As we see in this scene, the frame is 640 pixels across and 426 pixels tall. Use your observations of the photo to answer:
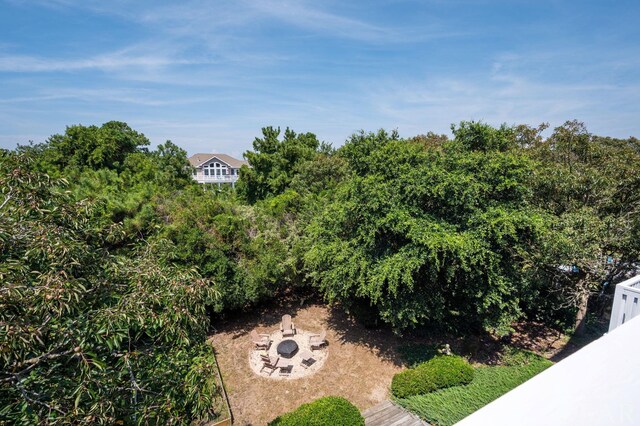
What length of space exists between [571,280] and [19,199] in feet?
47.7

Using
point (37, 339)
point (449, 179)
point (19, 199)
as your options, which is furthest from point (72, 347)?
point (449, 179)

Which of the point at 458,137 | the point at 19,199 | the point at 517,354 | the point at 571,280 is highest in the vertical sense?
the point at 458,137

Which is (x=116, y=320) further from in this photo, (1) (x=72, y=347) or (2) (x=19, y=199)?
(2) (x=19, y=199)

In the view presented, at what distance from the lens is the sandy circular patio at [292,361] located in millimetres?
10469

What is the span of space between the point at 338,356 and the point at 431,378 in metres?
3.57

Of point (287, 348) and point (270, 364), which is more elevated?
point (287, 348)

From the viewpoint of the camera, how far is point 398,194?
9.62 metres

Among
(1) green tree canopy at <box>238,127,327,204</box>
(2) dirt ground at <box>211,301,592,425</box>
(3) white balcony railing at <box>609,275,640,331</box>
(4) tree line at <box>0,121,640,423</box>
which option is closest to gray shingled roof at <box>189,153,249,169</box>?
(1) green tree canopy at <box>238,127,327,204</box>

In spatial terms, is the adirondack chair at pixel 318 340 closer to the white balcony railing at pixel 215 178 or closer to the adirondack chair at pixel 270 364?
the adirondack chair at pixel 270 364

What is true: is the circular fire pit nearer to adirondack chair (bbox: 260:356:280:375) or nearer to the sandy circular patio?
the sandy circular patio

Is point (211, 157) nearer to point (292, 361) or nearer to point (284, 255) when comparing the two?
point (284, 255)

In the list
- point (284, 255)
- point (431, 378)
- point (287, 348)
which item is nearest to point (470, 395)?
point (431, 378)

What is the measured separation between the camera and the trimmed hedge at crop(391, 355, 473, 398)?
28.9 ft

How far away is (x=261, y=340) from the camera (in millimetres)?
11906
